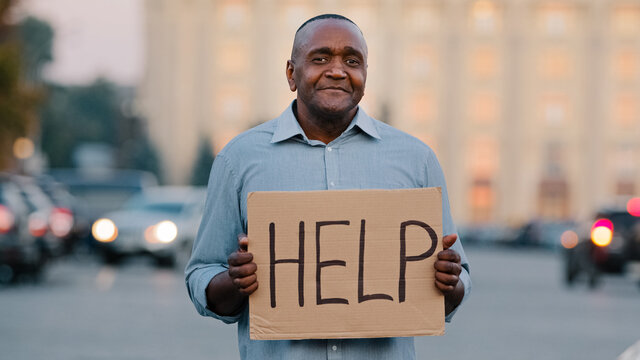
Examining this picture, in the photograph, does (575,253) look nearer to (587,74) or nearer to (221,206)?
(221,206)

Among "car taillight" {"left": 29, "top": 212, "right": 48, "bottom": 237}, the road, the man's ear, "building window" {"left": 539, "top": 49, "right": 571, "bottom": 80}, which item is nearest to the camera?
the man's ear

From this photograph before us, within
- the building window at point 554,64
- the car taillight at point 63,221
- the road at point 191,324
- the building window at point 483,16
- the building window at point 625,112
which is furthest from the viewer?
the building window at point 483,16

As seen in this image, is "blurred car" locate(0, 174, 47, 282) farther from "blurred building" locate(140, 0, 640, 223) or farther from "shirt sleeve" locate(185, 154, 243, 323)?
"blurred building" locate(140, 0, 640, 223)

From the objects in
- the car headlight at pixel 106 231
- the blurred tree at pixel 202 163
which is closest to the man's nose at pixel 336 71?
the car headlight at pixel 106 231

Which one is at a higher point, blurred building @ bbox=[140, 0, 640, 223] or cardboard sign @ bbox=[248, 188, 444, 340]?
blurred building @ bbox=[140, 0, 640, 223]

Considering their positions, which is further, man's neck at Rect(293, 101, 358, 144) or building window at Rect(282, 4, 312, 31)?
building window at Rect(282, 4, 312, 31)

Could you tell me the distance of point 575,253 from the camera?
23828 millimetres

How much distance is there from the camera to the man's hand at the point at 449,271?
12.2 feet

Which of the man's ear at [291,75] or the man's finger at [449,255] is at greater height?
the man's ear at [291,75]

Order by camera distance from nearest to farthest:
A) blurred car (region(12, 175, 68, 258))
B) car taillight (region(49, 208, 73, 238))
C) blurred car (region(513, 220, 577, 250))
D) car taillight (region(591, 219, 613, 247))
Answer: blurred car (region(12, 175, 68, 258)), car taillight (region(591, 219, 613, 247)), car taillight (region(49, 208, 73, 238)), blurred car (region(513, 220, 577, 250))

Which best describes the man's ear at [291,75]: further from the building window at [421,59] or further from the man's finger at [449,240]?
the building window at [421,59]

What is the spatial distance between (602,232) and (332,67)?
1941 cm

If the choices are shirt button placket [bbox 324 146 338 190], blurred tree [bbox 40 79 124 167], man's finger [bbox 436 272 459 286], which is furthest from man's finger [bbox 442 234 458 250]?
blurred tree [bbox 40 79 124 167]

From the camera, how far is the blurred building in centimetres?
10188
